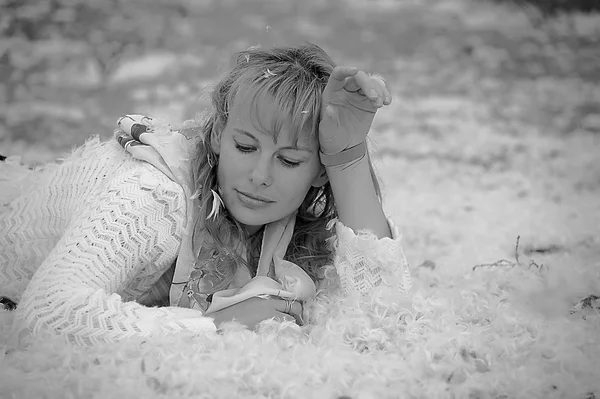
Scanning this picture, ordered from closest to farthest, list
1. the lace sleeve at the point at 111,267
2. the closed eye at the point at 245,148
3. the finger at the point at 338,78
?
1. the lace sleeve at the point at 111,267
2. the finger at the point at 338,78
3. the closed eye at the point at 245,148

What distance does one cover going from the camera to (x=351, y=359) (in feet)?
5.13

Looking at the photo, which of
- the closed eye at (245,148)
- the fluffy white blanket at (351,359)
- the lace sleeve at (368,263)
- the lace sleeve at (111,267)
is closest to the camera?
the fluffy white blanket at (351,359)

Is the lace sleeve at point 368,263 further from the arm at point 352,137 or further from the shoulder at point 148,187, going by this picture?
the shoulder at point 148,187

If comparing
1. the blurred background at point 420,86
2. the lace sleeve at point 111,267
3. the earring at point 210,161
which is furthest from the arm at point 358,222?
the blurred background at point 420,86

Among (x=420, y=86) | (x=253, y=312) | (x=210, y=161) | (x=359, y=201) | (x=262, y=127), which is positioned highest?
(x=262, y=127)

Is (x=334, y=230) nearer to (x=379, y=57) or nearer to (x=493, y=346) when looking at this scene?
(x=493, y=346)

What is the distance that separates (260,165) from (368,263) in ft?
1.26

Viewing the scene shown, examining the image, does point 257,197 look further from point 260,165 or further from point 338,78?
point 338,78

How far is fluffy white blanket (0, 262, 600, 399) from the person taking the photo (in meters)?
1.41

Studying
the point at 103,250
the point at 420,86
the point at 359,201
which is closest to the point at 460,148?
the point at 420,86

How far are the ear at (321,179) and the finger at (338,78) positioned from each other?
0.22 metres

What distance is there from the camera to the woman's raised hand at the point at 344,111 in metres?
1.69

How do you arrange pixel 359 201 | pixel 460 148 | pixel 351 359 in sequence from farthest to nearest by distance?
pixel 460 148, pixel 359 201, pixel 351 359

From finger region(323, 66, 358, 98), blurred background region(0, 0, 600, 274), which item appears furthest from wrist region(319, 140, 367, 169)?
blurred background region(0, 0, 600, 274)
